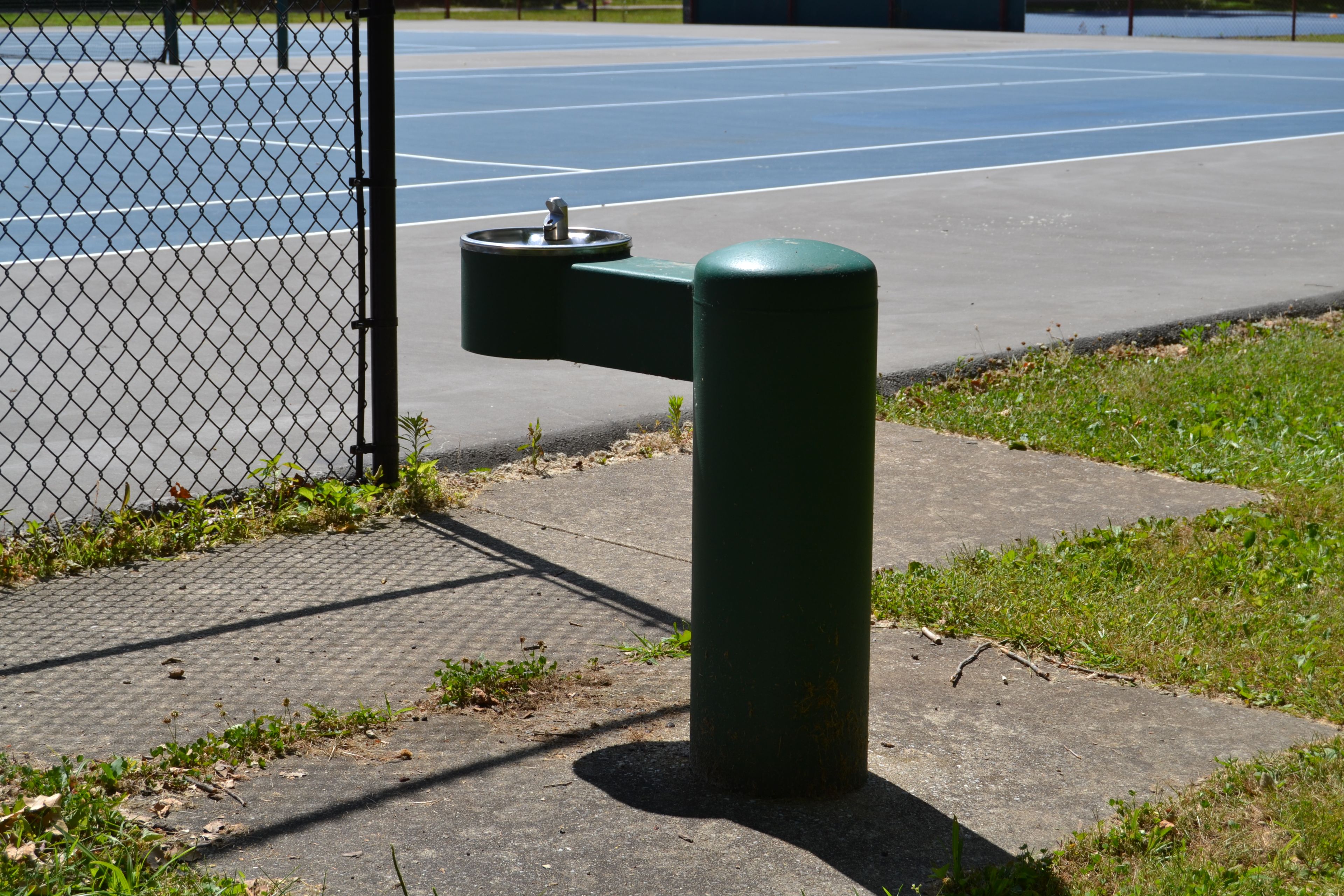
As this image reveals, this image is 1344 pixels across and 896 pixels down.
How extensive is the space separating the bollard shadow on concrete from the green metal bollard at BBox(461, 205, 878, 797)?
49mm

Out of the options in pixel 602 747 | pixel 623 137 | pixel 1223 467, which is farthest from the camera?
pixel 623 137

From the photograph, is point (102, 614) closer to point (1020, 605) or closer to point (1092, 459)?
point (1020, 605)

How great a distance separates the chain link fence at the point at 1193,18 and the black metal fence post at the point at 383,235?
38740 mm

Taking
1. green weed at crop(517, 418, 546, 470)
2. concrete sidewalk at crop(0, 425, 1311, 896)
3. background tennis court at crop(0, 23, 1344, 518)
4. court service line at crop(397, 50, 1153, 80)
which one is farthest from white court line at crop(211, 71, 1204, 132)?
concrete sidewalk at crop(0, 425, 1311, 896)

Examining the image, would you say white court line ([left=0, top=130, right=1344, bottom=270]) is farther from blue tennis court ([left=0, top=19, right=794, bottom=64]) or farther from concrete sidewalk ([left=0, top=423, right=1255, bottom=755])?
blue tennis court ([left=0, top=19, right=794, bottom=64])

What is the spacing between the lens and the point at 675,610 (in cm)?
421

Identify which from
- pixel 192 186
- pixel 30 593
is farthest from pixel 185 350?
pixel 192 186

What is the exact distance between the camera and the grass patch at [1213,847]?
2.74 m

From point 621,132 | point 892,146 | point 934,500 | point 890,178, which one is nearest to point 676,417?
point 934,500

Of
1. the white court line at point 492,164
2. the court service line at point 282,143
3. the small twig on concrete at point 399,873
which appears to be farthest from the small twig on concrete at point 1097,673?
the white court line at point 492,164

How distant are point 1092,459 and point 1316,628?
1824mm

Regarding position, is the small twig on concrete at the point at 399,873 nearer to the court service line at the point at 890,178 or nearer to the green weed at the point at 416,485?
the green weed at the point at 416,485

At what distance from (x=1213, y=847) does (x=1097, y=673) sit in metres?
0.93

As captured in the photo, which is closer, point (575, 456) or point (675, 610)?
point (675, 610)
